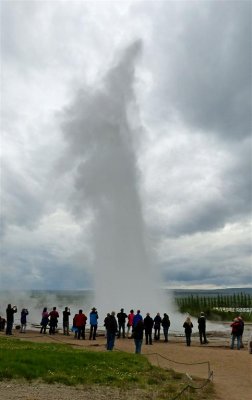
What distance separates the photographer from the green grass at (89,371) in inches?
543

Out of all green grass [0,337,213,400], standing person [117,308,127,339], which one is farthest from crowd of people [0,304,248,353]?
green grass [0,337,213,400]

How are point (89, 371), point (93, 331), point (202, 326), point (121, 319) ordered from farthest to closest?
point (93, 331)
point (121, 319)
point (202, 326)
point (89, 371)

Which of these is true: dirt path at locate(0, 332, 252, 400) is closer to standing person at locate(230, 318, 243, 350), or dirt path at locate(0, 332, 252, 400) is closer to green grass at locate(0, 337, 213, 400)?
green grass at locate(0, 337, 213, 400)

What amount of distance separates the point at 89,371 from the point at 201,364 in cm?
630

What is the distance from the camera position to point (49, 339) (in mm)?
27453

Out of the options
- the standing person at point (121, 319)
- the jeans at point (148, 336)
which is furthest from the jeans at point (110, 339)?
the standing person at point (121, 319)

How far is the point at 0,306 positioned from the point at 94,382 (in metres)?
52.3

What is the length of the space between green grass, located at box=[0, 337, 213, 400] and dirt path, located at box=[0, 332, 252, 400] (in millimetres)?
919

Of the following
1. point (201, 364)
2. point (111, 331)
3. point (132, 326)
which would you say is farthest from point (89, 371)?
point (132, 326)

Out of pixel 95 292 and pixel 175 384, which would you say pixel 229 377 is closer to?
pixel 175 384

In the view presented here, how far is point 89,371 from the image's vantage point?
49.9 feet

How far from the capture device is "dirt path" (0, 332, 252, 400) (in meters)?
12.7

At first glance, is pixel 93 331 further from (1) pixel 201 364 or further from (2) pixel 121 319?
(1) pixel 201 364

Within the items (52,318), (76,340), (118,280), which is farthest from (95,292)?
(76,340)
